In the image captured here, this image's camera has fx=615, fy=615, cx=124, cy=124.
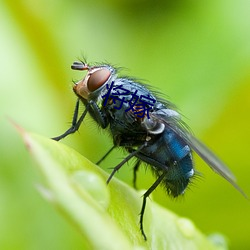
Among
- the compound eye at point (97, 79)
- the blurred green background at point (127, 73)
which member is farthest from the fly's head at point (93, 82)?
the blurred green background at point (127, 73)

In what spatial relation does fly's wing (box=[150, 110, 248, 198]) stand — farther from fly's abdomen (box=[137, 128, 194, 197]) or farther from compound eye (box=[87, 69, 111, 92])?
compound eye (box=[87, 69, 111, 92])

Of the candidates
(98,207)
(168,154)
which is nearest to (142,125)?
(168,154)

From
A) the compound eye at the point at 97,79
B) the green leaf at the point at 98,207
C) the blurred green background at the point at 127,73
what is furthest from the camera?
the blurred green background at the point at 127,73

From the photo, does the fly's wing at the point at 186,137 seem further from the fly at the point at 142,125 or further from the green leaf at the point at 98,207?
the green leaf at the point at 98,207

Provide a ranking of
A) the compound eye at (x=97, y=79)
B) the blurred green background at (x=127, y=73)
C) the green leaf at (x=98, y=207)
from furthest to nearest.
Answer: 1. the blurred green background at (x=127, y=73)
2. the compound eye at (x=97, y=79)
3. the green leaf at (x=98, y=207)

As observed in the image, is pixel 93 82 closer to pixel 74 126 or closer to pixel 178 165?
pixel 74 126

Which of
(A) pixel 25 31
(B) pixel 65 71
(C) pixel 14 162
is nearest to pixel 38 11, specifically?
(A) pixel 25 31
